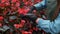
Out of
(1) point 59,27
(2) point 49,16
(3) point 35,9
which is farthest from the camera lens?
(3) point 35,9

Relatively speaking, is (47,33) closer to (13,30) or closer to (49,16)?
(49,16)

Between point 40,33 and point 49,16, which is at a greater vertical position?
point 49,16

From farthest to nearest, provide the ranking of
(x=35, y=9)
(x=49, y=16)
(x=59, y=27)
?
(x=35, y=9)
(x=49, y=16)
(x=59, y=27)

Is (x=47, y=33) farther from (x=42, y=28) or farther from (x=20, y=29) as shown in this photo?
(x=20, y=29)

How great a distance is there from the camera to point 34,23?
10.2ft

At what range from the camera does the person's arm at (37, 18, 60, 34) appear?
111 inches

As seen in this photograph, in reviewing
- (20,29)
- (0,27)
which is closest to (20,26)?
(20,29)

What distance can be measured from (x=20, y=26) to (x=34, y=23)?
21 centimetres

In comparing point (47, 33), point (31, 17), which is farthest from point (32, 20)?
point (47, 33)

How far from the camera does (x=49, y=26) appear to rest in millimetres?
2877

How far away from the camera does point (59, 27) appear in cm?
282

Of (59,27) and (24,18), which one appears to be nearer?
(59,27)

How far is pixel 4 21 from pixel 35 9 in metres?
0.60

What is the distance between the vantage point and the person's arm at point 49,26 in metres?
2.81
